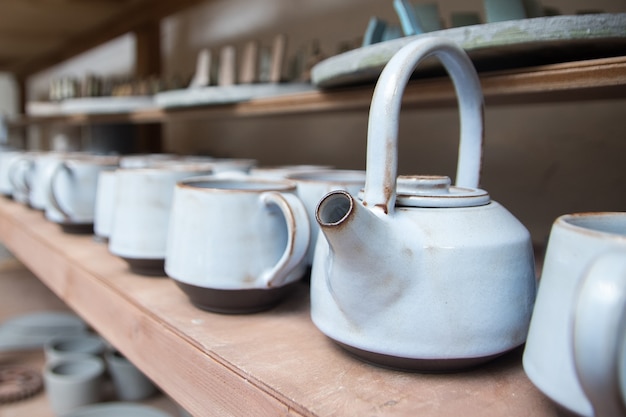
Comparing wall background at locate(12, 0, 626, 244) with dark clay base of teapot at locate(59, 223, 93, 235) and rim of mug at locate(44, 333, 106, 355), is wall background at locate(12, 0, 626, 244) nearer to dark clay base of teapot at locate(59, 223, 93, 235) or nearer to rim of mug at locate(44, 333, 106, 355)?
dark clay base of teapot at locate(59, 223, 93, 235)

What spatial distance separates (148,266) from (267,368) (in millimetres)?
314

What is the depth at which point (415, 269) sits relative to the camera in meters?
0.37

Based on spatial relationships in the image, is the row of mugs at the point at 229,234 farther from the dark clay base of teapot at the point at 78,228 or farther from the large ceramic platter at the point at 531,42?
the dark clay base of teapot at the point at 78,228

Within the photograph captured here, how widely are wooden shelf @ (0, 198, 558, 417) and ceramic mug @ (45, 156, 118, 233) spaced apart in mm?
267

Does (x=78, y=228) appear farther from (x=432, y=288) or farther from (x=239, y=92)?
(x=432, y=288)

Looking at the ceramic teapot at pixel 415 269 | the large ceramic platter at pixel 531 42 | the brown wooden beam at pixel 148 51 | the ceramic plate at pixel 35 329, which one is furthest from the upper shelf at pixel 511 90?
the brown wooden beam at pixel 148 51

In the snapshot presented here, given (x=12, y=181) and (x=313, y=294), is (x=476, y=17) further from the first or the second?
(x=12, y=181)

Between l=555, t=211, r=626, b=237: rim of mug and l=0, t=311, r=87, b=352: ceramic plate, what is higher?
l=555, t=211, r=626, b=237: rim of mug

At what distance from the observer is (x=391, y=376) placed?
1.29ft

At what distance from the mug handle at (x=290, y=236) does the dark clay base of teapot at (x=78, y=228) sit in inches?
21.6

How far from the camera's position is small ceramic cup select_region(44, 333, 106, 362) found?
3.64 ft

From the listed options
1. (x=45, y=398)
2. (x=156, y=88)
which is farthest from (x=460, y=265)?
(x=156, y=88)

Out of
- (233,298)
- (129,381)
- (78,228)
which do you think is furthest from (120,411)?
(233,298)

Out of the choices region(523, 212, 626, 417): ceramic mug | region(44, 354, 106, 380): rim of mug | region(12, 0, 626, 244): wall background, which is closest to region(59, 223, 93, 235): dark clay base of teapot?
region(44, 354, 106, 380): rim of mug
